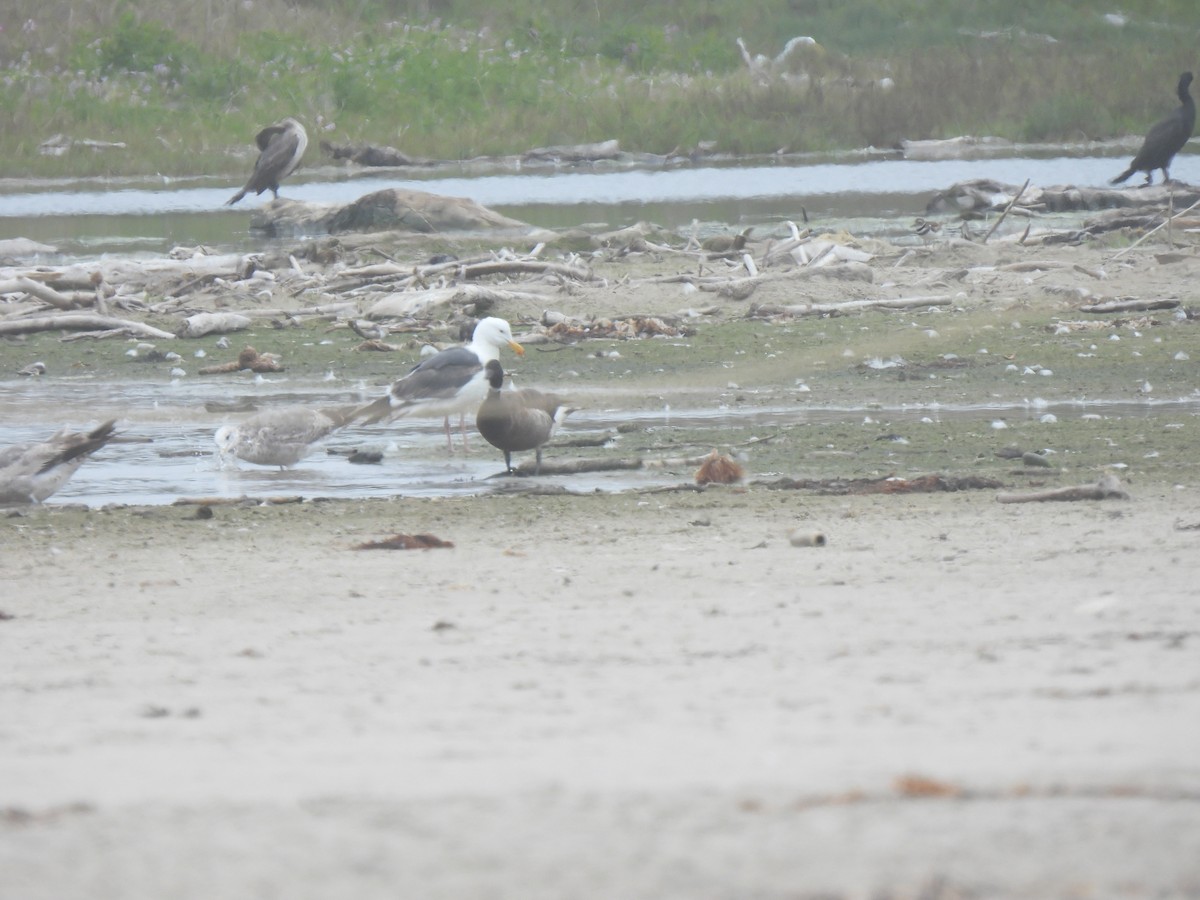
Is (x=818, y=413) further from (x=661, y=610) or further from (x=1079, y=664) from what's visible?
(x=1079, y=664)

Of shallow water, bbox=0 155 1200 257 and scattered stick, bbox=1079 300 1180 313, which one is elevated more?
shallow water, bbox=0 155 1200 257

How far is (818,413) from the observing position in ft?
36.2

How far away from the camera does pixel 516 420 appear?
945 cm

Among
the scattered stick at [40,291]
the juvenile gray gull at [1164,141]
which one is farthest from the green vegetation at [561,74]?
the scattered stick at [40,291]

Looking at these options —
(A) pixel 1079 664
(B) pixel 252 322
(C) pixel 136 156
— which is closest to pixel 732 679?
(A) pixel 1079 664

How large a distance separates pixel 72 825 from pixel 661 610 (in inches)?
103

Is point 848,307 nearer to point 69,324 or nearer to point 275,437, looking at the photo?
point 275,437

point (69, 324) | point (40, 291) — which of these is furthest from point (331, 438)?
point (40, 291)

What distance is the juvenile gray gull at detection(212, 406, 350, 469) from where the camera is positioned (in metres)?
9.77

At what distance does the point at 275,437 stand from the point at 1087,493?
437 centimetres

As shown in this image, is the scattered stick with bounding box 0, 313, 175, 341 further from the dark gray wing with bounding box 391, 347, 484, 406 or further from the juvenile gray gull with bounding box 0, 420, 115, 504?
the juvenile gray gull with bounding box 0, 420, 115, 504

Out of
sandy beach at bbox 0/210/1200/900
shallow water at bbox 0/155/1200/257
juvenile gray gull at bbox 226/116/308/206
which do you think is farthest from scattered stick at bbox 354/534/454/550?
juvenile gray gull at bbox 226/116/308/206

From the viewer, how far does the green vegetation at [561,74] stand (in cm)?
3847

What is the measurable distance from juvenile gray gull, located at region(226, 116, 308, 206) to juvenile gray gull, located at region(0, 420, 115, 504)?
16398 millimetres
